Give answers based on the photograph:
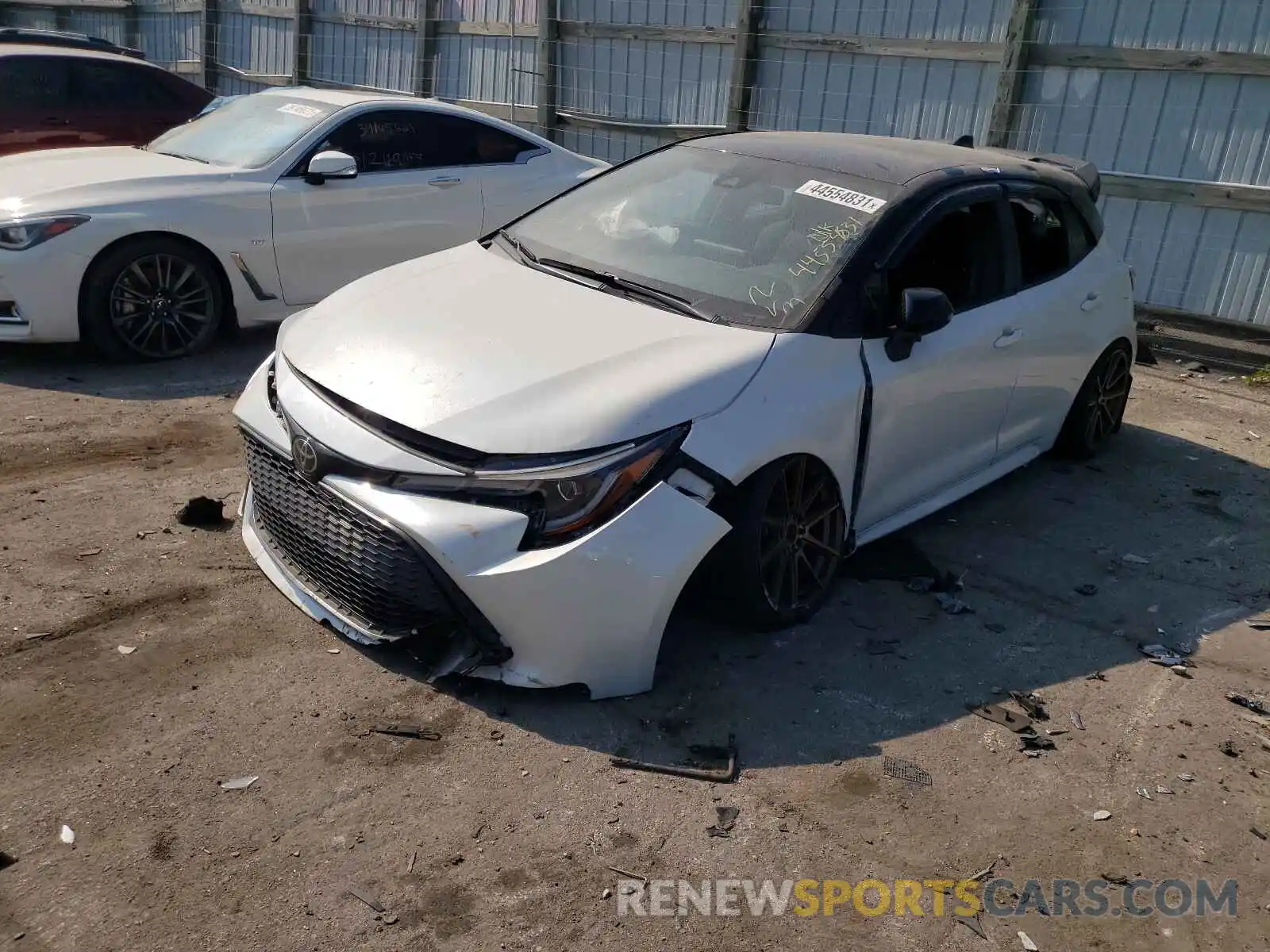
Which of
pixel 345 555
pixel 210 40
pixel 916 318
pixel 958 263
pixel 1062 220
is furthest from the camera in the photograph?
pixel 210 40

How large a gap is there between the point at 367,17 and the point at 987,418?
1147cm

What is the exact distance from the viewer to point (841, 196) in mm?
4574

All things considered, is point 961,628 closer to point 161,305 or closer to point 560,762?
point 560,762

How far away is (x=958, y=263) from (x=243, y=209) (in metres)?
4.34

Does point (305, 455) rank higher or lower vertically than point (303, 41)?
lower

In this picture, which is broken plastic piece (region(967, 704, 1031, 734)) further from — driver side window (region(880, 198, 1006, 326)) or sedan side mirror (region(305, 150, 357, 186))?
sedan side mirror (region(305, 150, 357, 186))

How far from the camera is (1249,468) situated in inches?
261

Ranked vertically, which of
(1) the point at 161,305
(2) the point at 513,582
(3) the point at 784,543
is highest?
(2) the point at 513,582

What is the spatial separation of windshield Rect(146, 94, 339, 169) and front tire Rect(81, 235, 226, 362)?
80 centimetres

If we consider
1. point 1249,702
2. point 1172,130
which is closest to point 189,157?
point 1249,702

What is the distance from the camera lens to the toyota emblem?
3.64 meters

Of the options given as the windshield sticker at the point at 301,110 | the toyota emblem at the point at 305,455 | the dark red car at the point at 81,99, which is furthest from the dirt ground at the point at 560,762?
the dark red car at the point at 81,99

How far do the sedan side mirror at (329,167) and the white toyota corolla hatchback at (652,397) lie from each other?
2286mm

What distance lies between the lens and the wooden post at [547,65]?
11961 mm
